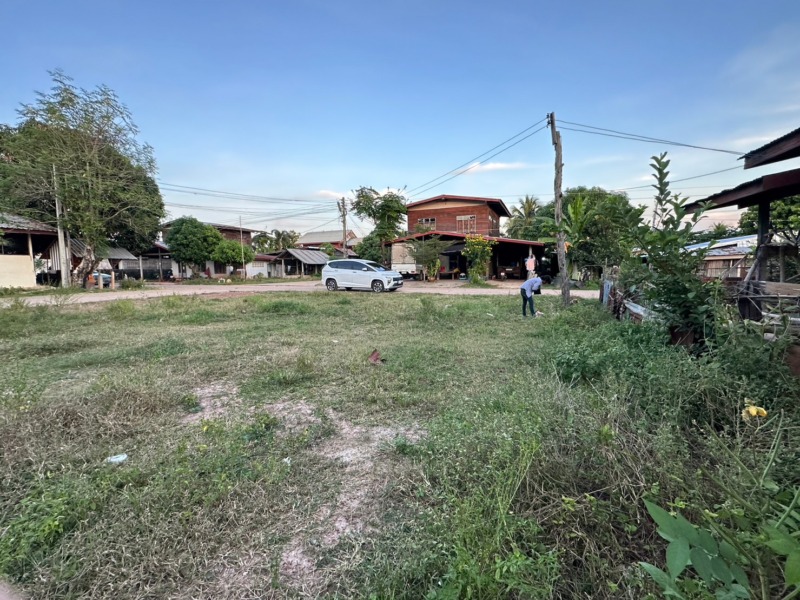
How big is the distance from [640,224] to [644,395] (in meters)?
1.48

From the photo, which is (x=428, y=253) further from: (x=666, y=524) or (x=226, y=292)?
(x=666, y=524)

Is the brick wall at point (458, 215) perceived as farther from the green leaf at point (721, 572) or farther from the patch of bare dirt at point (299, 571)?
the green leaf at point (721, 572)

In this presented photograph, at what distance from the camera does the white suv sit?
18312 mm

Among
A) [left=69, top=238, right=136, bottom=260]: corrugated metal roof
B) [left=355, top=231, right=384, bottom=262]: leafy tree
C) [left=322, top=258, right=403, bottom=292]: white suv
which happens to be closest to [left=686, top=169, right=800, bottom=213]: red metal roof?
[left=322, top=258, right=403, bottom=292]: white suv

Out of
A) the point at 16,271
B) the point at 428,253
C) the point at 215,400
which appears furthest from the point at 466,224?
the point at 215,400

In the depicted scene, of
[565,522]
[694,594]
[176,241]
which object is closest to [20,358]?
[565,522]

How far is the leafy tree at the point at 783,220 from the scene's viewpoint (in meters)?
5.37

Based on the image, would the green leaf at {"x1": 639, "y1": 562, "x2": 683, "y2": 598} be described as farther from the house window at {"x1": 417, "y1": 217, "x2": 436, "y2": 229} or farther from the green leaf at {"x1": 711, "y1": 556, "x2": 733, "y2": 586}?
the house window at {"x1": 417, "y1": 217, "x2": 436, "y2": 229}

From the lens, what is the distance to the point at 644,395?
294cm

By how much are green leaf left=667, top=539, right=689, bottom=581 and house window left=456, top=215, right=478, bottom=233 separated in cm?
3215

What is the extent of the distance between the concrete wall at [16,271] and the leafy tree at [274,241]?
115 feet

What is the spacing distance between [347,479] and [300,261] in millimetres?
41739

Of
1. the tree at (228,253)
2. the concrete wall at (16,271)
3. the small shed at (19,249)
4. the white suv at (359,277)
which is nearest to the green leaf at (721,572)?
the white suv at (359,277)

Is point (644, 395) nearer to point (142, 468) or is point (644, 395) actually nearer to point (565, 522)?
point (565, 522)
